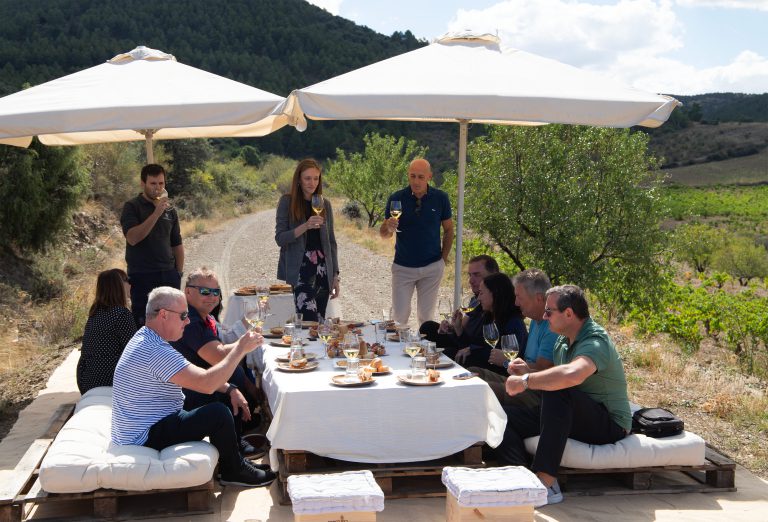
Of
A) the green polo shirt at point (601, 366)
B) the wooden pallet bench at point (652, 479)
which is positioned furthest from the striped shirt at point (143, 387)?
the wooden pallet bench at point (652, 479)

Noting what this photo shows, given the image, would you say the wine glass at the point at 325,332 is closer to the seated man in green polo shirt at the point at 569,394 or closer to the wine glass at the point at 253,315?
the wine glass at the point at 253,315

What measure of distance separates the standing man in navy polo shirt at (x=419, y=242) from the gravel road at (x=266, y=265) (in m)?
5.20

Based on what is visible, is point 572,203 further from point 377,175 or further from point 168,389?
point 377,175

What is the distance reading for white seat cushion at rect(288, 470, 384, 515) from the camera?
332 cm

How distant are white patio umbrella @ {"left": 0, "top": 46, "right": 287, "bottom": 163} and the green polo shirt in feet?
8.82

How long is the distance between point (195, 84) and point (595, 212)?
8.27 m

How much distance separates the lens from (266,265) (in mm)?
18844

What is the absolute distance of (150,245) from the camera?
6.25m

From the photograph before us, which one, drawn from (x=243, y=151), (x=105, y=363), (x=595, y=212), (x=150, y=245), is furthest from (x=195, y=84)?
(x=243, y=151)

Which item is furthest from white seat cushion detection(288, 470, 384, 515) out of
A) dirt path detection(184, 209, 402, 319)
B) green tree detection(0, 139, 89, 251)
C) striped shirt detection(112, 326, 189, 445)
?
green tree detection(0, 139, 89, 251)

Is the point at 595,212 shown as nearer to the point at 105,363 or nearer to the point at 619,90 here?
the point at 619,90

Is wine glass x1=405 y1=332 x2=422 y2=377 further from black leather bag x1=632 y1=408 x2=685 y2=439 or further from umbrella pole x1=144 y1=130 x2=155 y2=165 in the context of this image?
umbrella pole x1=144 y1=130 x2=155 y2=165

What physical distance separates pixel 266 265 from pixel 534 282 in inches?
574

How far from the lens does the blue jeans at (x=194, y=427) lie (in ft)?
13.9
